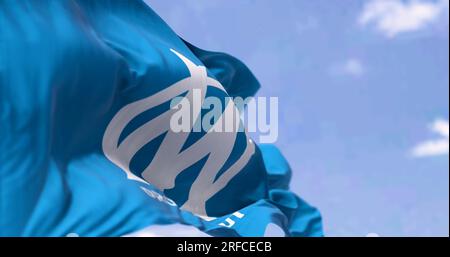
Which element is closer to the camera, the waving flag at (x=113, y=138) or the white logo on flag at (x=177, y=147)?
the waving flag at (x=113, y=138)

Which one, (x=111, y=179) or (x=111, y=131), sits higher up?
(x=111, y=131)

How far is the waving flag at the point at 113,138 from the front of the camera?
6.27 meters

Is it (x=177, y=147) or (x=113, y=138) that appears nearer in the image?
(x=113, y=138)

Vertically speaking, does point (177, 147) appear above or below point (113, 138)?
above

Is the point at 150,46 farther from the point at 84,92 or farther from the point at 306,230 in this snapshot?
the point at 306,230

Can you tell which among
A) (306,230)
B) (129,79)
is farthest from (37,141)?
(306,230)

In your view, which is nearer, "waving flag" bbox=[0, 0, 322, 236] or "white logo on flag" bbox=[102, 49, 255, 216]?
"waving flag" bbox=[0, 0, 322, 236]

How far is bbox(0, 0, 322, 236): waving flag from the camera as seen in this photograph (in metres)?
6.27

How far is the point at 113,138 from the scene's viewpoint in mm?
7750

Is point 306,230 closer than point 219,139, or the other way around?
point 219,139

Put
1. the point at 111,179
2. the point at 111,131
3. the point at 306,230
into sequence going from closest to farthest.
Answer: the point at 111,179
the point at 111,131
the point at 306,230

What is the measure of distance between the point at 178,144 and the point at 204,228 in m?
1.30
